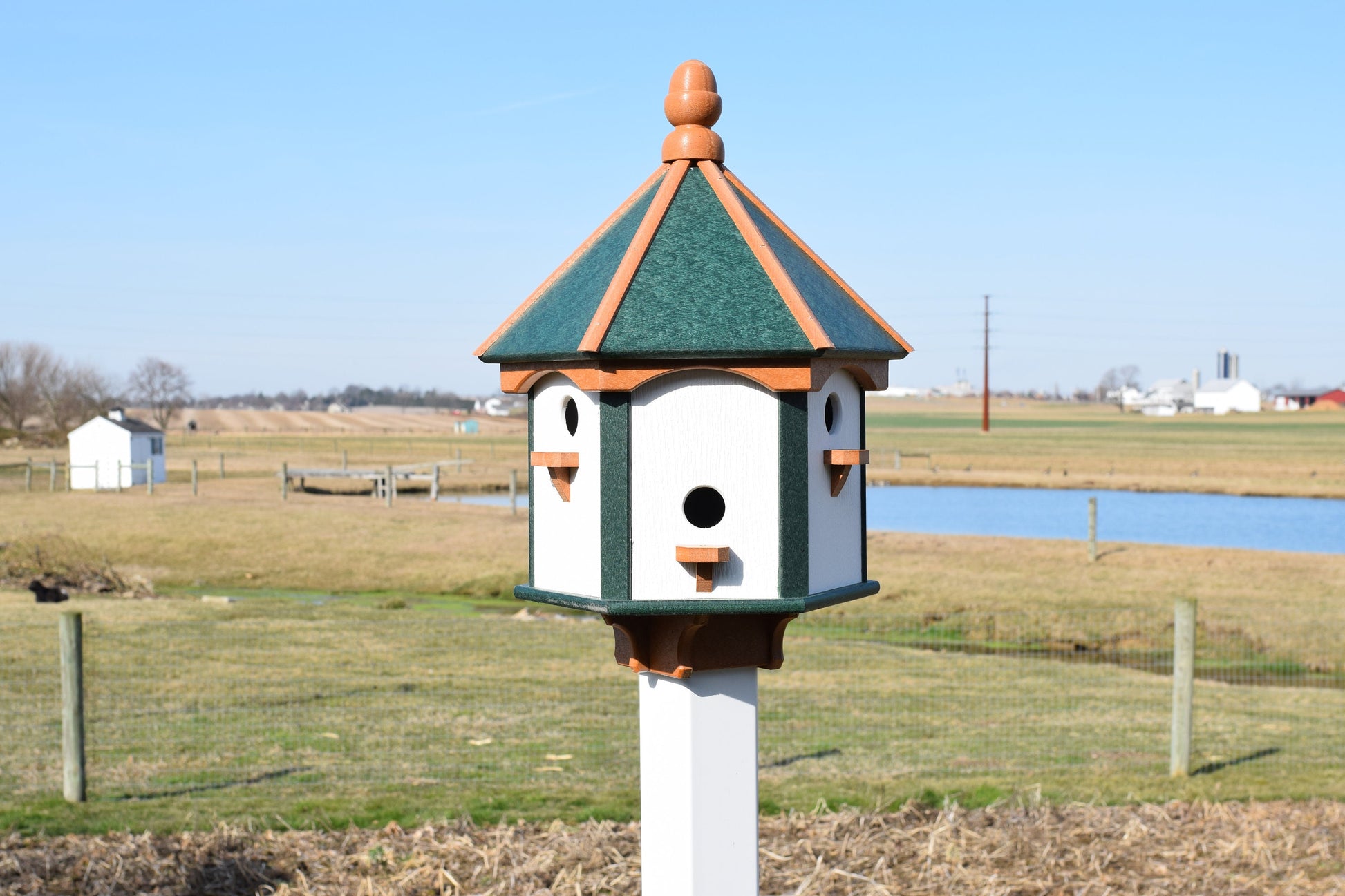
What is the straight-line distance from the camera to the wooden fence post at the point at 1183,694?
865cm

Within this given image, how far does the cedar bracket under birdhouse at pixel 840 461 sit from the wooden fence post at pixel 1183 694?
18.0ft

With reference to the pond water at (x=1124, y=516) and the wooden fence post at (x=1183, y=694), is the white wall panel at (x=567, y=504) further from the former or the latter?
the pond water at (x=1124, y=516)

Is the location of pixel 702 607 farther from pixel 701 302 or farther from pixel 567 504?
pixel 701 302

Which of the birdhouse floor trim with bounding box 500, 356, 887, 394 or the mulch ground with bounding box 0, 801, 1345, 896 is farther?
the mulch ground with bounding box 0, 801, 1345, 896

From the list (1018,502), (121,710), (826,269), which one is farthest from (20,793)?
(1018,502)

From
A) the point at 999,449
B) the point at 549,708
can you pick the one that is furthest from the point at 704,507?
the point at 999,449

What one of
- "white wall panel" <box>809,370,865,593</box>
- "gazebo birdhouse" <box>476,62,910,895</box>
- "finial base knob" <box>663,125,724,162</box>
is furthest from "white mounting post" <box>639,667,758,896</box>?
"finial base knob" <box>663,125,724,162</box>

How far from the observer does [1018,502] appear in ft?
130

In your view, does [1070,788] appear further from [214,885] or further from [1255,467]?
[1255,467]

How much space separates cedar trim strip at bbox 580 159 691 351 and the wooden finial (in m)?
0.05

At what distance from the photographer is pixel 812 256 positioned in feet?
14.4

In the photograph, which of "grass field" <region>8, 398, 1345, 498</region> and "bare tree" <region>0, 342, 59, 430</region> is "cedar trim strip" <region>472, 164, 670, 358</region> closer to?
"grass field" <region>8, 398, 1345, 498</region>

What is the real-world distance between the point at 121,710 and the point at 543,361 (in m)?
8.27

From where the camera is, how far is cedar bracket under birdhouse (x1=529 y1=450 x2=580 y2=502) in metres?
4.02
